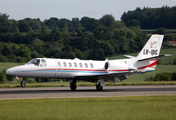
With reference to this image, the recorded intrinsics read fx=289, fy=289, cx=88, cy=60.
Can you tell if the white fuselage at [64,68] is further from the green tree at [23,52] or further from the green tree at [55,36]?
the green tree at [55,36]

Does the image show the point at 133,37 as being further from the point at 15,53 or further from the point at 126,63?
the point at 126,63

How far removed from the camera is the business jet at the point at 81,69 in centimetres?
2594

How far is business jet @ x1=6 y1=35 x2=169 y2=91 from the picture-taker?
25.9 meters

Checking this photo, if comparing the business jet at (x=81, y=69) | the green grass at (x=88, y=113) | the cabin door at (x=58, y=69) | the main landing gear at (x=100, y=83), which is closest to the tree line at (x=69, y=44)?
the business jet at (x=81, y=69)

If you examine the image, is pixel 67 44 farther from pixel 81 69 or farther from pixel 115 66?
pixel 81 69

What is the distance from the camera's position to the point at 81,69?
93.0ft

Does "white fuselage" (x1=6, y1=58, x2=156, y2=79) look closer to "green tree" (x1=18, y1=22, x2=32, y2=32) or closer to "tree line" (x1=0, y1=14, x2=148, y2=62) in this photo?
"tree line" (x1=0, y1=14, x2=148, y2=62)

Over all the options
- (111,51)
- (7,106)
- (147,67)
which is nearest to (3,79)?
(147,67)

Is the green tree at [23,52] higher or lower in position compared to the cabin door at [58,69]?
higher

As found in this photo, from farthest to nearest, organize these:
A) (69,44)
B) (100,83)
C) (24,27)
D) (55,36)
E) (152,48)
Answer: (24,27) < (55,36) < (69,44) < (152,48) < (100,83)

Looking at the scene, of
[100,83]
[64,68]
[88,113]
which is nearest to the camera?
[88,113]

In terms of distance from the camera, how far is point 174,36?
501 ft

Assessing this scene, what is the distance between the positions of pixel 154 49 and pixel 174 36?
414 ft

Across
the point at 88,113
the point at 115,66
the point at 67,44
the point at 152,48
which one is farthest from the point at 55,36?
the point at 88,113
